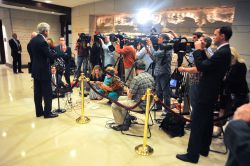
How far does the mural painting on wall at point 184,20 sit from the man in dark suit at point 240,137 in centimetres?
420

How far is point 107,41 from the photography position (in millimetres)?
5156

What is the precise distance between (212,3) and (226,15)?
0.47 m

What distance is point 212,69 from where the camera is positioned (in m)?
2.00

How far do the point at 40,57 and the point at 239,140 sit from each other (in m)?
3.09

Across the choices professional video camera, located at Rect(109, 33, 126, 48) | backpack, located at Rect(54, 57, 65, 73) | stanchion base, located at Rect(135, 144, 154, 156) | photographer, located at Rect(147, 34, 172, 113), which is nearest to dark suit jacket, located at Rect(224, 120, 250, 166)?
stanchion base, located at Rect(135, 144, 154, 156)

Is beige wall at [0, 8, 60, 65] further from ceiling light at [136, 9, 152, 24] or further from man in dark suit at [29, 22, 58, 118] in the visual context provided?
man in dark suit at [29, 22, 58, 118]

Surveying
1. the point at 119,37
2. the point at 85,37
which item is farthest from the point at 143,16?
the point at 85,37

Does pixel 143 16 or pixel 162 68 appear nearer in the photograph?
pixel 162 68

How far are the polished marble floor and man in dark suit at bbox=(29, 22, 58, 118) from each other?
0.30m

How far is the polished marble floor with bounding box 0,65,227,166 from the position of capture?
2322 mm

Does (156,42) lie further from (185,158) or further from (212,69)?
(185,158)

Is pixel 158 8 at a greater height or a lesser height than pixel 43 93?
greater

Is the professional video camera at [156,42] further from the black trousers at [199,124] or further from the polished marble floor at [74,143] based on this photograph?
the polished marble floor at [74,143]

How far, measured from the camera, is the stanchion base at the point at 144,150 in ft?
8.16
